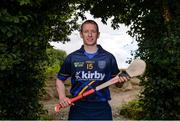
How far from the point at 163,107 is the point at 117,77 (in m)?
2.54

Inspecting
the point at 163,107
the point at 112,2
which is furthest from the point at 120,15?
the point at 163,107

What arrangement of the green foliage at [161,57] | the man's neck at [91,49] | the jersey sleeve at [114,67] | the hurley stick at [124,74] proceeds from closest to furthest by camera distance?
1. the hurley stick at [124,74]
2. the man's neck at [91,49]
3. the jersey sleeve at [114,67]
4. the green foliage at [161,57]

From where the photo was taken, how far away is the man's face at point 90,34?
4.96 metres

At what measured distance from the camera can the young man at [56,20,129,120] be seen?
4914 millimetres

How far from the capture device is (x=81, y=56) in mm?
5035

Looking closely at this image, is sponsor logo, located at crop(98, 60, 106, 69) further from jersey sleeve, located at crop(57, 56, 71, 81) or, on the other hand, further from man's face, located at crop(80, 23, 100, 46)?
jersey sleeve, located at crop(57, 56, 71, 81)

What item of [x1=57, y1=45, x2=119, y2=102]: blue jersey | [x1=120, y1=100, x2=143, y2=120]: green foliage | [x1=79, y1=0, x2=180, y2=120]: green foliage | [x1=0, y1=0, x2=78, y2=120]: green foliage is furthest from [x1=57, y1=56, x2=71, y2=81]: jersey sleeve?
[x1=120, y1=100, x2=143, y2=120]: green foliage

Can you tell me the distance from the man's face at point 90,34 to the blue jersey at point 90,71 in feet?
0.46

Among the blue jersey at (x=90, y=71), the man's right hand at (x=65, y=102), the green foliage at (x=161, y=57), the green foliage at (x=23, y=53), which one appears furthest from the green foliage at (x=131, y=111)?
the man's right hand at (x=65, y=102)

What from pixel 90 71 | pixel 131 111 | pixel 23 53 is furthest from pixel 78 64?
pixel 131 111

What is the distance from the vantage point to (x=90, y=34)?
16.2ft

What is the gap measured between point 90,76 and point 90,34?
1.51 ft

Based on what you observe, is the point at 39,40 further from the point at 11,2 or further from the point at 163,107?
the point at 163,107

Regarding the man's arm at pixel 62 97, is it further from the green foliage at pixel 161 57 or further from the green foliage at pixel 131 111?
the green foliage at pixel 131 111
